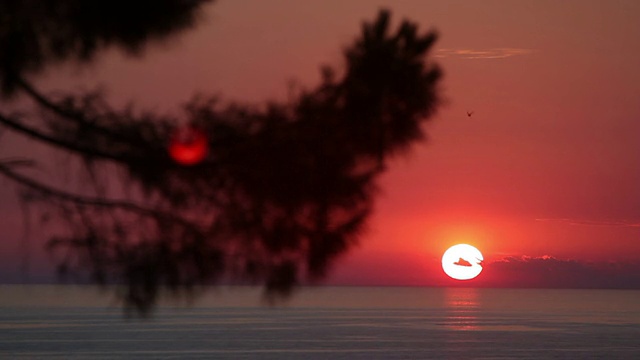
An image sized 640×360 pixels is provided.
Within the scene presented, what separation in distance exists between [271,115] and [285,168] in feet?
1.25

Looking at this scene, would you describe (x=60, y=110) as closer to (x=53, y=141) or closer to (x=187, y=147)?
(x=53, y=141)

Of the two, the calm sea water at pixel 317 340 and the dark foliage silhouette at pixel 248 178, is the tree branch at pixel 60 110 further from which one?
the calm sea water at pixel 317 340

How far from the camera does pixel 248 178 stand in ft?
23.8

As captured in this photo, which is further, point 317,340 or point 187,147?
point 317,340

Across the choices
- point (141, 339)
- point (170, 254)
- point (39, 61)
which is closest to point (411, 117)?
point (170, 254)

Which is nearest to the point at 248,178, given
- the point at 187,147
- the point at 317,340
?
the point at 187,147

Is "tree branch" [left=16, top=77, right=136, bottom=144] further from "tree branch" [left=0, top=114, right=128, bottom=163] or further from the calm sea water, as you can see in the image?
the calm sea water

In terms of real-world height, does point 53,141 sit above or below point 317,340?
below

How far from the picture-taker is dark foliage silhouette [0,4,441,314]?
7180mm

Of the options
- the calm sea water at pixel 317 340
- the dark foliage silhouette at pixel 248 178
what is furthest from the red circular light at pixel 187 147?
the calm sea water at pixel 317 340

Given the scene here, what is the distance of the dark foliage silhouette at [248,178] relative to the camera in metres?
7.18

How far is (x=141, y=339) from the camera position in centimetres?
4006

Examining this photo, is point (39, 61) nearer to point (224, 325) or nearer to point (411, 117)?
point (411, 117)

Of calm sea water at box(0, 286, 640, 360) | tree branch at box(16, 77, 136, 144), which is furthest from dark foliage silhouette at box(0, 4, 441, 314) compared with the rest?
calm sea water at box(0, 286, 640, 360)
